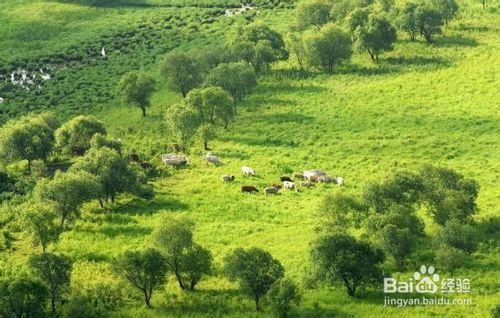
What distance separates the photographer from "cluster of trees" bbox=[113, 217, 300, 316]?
42031 millimetres

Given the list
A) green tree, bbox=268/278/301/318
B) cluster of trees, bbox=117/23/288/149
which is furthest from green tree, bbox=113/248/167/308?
cluster of trees, bbox=117/23/288/149

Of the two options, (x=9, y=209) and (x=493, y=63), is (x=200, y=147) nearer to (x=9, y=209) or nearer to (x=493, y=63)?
(x=9, y=209)

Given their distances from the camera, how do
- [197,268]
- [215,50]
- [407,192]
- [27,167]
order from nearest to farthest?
[197,268], [407,192], [27,167], [215,50]

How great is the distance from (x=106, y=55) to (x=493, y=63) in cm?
5873

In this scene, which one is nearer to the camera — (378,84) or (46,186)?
(46,186)

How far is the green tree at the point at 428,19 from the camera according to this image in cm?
9725

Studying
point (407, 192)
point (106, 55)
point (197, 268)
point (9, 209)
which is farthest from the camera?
point (106, 55)

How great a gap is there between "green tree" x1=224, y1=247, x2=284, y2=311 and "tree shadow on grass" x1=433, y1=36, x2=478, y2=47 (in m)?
64.3

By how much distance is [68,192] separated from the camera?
2143 inches

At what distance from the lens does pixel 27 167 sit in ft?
232

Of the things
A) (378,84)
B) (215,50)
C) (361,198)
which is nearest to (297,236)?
(361,198)

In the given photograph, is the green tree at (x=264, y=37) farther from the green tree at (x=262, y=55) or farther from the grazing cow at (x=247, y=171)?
the grazing cow at (x=247, y=171)

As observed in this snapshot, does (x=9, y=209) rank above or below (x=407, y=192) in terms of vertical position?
below

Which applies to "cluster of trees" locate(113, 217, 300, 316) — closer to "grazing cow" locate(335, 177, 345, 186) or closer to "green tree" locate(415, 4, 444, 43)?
"grazing cow" locate(335, 177, 345, 186)
